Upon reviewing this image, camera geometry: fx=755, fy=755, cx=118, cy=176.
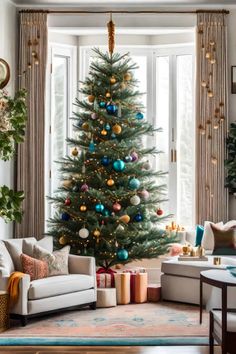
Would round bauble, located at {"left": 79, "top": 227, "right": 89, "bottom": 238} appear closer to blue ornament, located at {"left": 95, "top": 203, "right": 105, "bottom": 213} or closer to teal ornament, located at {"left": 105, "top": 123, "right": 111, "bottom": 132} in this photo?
blue ornament, located at {"left": 95, "top": 203, "right": 105, "bottom": 213}

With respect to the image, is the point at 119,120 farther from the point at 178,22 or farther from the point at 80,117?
the point at 178,22

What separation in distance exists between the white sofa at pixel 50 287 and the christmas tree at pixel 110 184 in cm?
62

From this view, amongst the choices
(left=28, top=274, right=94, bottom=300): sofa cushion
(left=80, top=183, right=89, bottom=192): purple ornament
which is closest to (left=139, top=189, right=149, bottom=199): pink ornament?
(left=80, top=183, right=89, bottom=192): purple ornament

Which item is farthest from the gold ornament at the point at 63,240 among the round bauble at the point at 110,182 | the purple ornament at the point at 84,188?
the round bauble at the point at 110,182

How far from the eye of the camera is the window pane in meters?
10.7

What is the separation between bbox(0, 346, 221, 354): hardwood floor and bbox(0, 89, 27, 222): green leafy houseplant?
2.52 metres

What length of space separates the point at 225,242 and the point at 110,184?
1.60 metres

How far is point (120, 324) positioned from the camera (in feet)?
25.3

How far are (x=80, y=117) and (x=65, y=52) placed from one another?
63.5 inches

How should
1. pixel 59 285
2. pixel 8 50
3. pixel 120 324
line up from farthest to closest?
pixel 8 50, pixel 59 285, pixel 120 324

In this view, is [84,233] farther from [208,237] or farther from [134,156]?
[208,237]

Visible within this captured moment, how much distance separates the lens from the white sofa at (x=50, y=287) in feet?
25.3

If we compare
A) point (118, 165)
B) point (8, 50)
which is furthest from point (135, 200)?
point (8, 50)

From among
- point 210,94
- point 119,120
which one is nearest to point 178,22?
point 210,94
